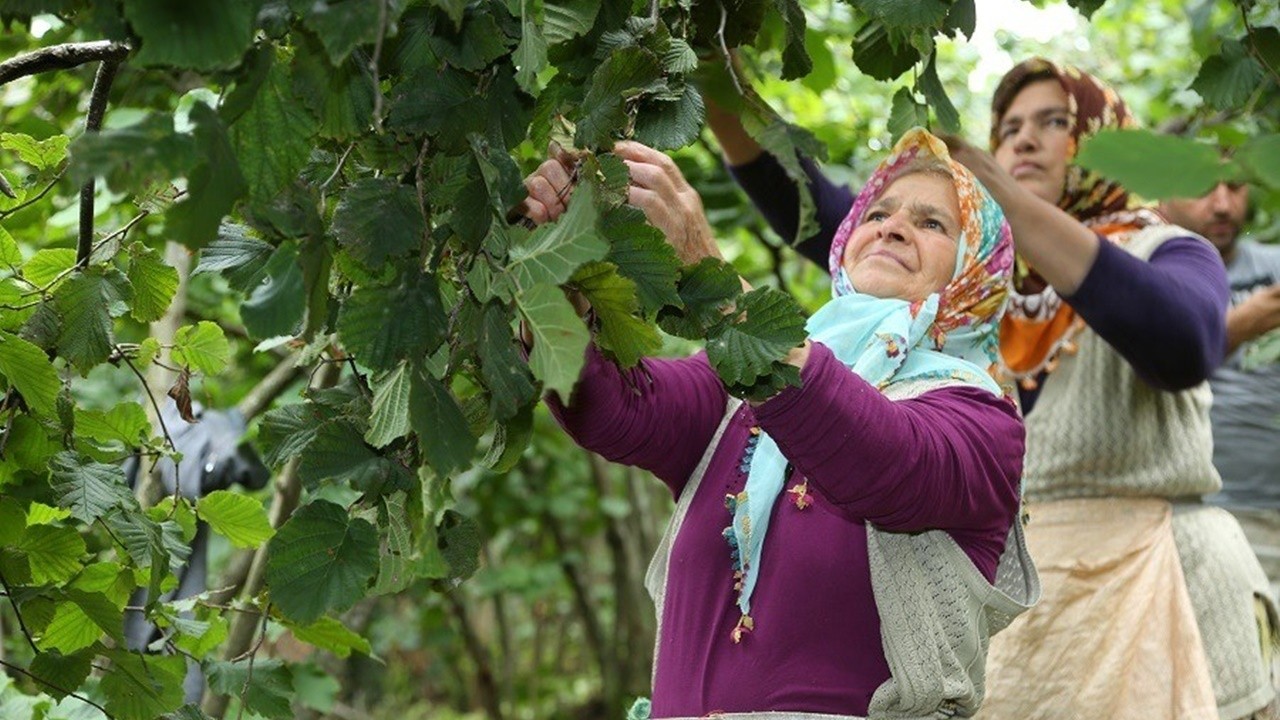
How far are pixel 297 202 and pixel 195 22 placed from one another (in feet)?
0.71

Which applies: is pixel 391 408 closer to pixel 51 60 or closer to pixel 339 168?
pixel 339 168

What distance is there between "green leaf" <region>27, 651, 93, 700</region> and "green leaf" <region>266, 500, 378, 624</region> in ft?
1.98

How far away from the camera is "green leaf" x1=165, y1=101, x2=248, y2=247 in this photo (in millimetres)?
1191

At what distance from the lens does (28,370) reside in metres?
1.82

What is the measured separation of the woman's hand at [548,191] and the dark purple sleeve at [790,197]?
4.79 ft

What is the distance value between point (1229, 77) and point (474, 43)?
3.18 feet

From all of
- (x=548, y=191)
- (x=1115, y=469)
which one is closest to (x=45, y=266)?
(x=548, y=191)

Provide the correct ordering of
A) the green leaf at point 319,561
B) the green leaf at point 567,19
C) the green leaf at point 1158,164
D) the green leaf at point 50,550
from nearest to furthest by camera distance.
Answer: the green leaf at point 1158,164 < the green leaf at point 319,561 < the green leaf at point 567,19 < the green leaf at point 50,550

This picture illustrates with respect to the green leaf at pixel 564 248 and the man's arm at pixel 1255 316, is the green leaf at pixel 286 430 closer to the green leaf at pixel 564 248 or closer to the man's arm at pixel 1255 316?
the green leaf at pixel 564 248

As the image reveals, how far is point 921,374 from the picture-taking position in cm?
215

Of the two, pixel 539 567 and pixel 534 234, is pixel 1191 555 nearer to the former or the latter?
pixel 534 234

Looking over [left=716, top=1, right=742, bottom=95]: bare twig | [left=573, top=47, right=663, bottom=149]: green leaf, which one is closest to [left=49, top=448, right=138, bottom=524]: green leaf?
[left=573, top=47, right=663, bottom=149]: green leaf

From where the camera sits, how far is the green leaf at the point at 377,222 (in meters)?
1.36

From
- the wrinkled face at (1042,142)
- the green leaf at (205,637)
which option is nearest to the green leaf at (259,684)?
the green leaf at (205,637)
